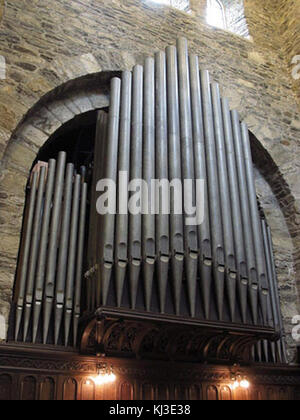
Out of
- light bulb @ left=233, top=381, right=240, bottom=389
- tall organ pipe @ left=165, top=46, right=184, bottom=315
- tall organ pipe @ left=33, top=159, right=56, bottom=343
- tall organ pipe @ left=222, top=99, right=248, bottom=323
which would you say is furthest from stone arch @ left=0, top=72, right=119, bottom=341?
light bulb @ left=233, top=381, right=240, bottom=389

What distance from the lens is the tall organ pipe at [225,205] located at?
191 inches

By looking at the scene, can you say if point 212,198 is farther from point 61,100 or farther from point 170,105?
point 61,100

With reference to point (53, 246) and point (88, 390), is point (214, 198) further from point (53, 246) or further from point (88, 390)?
point (88, 390)

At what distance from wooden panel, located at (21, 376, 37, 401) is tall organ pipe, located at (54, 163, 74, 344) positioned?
426 millimetres

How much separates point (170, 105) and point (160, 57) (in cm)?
93

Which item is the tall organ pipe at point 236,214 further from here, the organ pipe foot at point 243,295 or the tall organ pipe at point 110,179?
the tall organ pipe at point 110,179

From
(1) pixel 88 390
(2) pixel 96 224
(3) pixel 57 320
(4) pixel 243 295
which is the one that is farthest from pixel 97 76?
(1) pixel 88 390

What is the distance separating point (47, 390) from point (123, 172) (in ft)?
7.79

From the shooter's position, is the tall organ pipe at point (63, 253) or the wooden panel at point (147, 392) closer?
the tall organ pipe at point (63, 253)

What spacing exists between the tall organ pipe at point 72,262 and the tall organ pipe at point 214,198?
1542 millimetres

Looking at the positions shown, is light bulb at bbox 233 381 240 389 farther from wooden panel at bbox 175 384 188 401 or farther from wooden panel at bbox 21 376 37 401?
wooden panel at bbox 21 376 37 401

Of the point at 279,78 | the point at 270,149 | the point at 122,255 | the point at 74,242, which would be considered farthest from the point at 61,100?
the point at 279,78

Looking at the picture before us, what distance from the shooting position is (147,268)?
445cm

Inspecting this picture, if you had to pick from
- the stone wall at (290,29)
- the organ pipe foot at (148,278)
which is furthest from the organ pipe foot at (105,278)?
the stone wall at (290,29)
